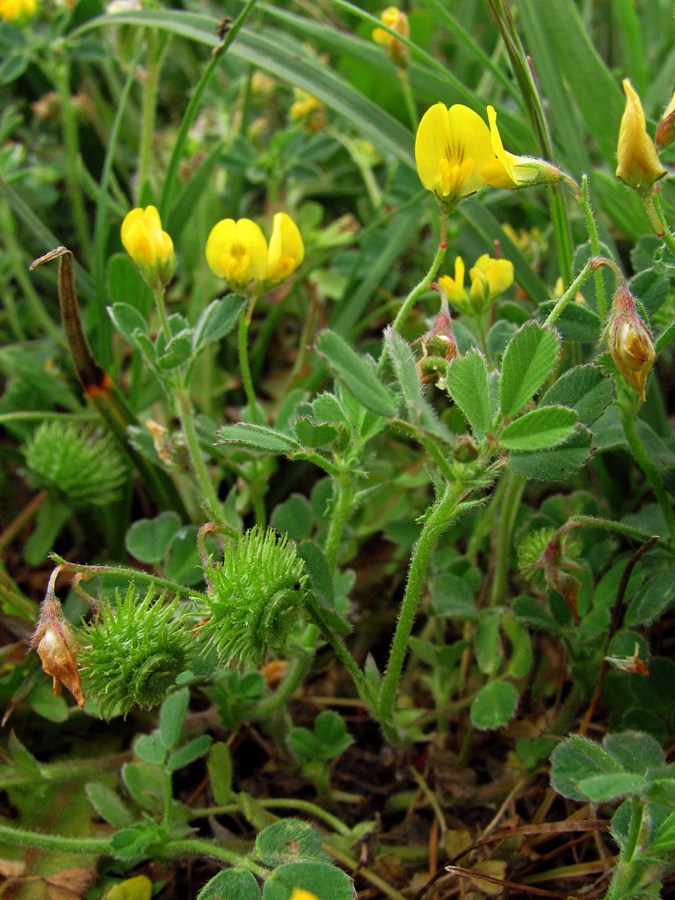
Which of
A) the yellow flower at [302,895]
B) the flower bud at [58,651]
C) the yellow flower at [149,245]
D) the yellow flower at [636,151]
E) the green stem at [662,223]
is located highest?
the yellow flower at [636,151]

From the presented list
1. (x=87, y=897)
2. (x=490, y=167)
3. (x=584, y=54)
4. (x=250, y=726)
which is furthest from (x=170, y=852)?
(x=584, y=54)

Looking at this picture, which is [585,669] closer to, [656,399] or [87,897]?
[656,399]

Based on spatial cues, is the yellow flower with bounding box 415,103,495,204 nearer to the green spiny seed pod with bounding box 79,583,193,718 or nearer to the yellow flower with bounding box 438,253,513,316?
the yellow flower with bounding box 438,253,513,316

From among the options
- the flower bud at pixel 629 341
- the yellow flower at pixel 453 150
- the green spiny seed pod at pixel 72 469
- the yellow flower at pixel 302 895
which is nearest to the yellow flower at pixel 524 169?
the yellow flower at pixel 453 150

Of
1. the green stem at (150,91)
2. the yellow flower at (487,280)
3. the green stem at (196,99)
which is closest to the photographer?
the yellow flower at (487,280)

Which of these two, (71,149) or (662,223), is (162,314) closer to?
(662,223)

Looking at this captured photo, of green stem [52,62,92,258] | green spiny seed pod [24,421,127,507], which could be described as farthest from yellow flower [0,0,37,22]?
green spiny seed pod [24,421,127,507]

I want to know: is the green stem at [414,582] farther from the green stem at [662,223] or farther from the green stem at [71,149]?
the green stem at [71,149]
